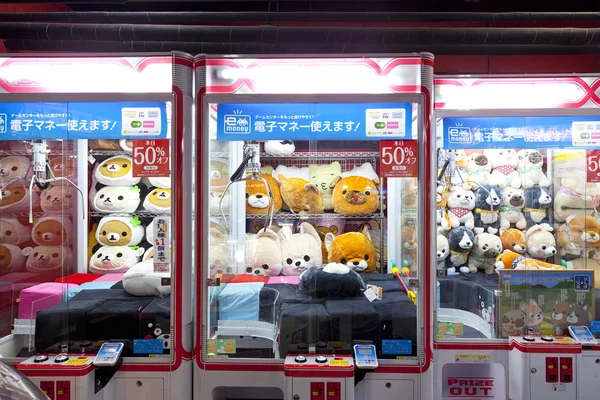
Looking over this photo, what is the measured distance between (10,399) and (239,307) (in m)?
2.21

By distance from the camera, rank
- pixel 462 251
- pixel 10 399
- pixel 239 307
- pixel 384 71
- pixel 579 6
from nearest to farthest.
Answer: pixel 10 399, pixel 384 71, pixel 239 307, pixel 462 251, pixel 579 6

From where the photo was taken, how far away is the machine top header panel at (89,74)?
2.74 metres

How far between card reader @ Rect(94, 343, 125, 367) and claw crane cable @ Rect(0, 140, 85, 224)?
1096mm

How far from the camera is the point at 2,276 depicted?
10.0 feet

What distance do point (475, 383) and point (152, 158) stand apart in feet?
9.18

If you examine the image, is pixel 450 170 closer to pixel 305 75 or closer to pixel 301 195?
pixel 301 195

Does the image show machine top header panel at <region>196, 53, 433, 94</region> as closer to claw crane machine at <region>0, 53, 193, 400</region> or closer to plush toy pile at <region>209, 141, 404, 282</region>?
claw crane machine at <region>0, 53, 193, 400</region>

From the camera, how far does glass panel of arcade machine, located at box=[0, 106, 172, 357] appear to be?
111 inches

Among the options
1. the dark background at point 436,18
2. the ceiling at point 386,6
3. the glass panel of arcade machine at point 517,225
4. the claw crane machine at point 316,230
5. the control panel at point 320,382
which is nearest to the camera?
the control panel at point 320,382

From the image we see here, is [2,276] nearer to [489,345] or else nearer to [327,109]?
[327,109]

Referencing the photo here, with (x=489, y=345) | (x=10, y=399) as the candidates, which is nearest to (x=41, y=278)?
(x=10, y=399)

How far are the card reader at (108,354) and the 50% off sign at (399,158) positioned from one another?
197 centimetres

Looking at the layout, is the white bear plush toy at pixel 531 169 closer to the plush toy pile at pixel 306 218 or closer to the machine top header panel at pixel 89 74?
the plush toy pile at pixel 306 218

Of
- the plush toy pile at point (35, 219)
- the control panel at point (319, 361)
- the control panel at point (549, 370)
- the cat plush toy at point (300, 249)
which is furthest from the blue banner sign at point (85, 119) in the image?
the control panel at point (549, 370)
